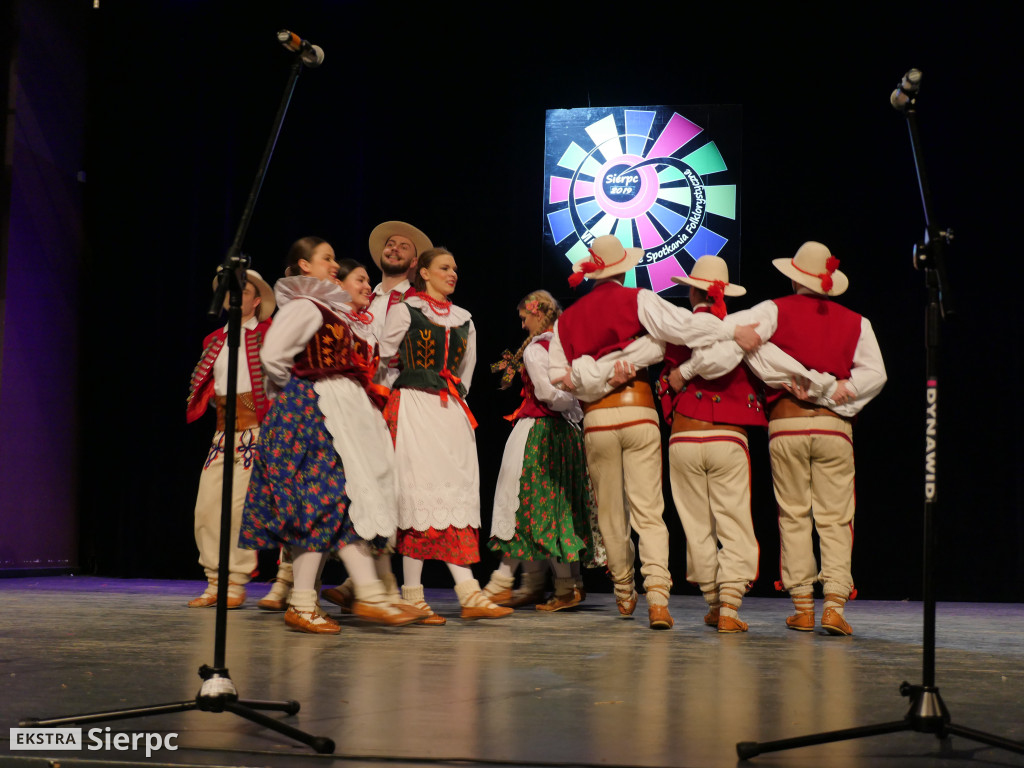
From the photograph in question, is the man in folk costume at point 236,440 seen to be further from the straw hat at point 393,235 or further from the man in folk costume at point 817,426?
the man in folk costume at point 817,426

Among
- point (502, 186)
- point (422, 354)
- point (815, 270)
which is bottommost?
point (422, 354)

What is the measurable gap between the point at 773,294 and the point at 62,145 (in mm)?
4638

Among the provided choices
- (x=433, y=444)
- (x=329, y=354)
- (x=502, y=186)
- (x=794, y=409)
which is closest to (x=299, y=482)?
(x=329, y=354)

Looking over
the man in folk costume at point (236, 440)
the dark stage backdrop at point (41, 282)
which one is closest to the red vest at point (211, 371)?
the man in folk costume at point (236, 440)

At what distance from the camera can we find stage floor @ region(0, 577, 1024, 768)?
1.86 m

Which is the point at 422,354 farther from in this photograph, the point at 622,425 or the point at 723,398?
the point at 723,398

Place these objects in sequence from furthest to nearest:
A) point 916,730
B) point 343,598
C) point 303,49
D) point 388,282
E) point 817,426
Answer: point 388,282
point 343,598
point 817,426
point 303,49
point 916,730

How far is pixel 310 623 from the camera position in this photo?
11.6 ft

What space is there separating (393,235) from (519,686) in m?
2.75

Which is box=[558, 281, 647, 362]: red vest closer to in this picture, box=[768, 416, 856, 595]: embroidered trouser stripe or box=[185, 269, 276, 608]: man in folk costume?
box=[768, 416, 856, 595]: embroidered trouser stripe

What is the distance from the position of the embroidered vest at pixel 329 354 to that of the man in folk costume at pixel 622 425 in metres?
0.92

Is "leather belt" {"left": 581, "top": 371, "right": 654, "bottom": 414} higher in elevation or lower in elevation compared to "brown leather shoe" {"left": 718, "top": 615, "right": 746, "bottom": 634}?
higher

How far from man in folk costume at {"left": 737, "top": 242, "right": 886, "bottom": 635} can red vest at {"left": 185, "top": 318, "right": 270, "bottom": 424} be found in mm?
2167

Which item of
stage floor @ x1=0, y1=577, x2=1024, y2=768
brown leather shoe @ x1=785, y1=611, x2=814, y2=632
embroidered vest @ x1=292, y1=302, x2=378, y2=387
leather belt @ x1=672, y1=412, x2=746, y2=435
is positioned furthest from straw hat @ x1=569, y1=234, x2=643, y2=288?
brown leather shoe @ x1=785, y1=611, x2=814, y2=632
